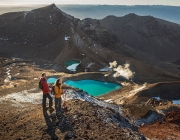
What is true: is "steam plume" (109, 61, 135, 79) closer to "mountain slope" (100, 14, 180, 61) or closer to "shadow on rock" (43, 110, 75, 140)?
"shadow on rock" (43, 110, 75, 140)

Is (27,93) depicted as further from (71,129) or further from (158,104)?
(158,104)

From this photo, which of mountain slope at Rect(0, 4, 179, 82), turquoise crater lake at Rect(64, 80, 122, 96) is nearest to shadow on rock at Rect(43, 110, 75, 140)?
turquoise crater lake at Rect(64, 80, 122, 96)

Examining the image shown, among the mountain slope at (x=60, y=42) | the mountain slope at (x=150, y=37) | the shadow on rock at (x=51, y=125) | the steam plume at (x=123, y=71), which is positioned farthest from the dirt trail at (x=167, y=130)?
the mountain slope at (x=150, y=37)

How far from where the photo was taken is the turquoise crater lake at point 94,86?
58881 millimetres

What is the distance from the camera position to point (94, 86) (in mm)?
62469

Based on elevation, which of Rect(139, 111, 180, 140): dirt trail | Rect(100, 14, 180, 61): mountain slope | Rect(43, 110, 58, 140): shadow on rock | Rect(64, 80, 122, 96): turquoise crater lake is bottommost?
Rect(100, 14, 180, 61): mountain slope

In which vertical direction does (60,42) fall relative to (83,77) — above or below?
above

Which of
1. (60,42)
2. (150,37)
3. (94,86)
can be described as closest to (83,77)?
(94,86)

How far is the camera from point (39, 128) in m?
17.1

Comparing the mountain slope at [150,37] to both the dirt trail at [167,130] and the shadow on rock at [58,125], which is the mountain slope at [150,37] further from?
the shadow on rock at [58,125]

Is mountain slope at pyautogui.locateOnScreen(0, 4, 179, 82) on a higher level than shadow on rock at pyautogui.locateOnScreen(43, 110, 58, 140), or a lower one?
lower

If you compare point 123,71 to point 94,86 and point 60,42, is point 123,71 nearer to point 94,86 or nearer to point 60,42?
point 94,86

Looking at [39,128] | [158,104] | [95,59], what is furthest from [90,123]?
[95,59]

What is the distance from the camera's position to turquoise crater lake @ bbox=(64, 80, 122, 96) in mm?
58881
